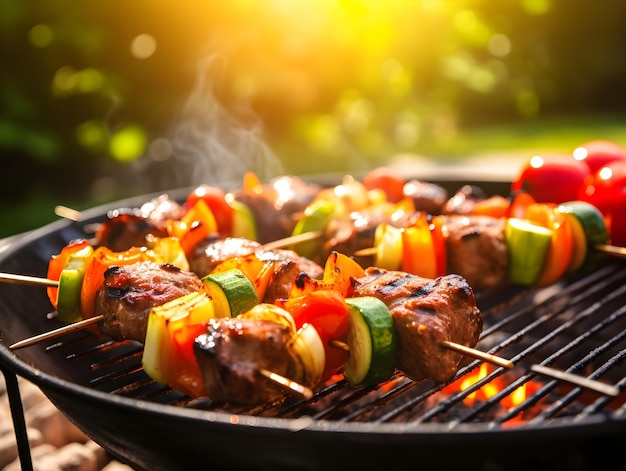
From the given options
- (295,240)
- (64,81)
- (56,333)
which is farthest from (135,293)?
(64,81)

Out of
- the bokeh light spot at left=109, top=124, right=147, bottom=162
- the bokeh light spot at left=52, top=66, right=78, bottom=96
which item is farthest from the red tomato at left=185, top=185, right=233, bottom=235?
the bokeh light spot at left=109, top=124, right=147, bottom=162

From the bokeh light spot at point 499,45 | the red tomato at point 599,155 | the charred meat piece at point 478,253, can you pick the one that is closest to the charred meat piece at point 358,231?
the charred meat piece at point 478,253

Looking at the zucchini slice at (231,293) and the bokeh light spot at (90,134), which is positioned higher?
the bokeh light spot at (90,134)

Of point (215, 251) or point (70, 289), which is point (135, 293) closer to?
point (70, 289)

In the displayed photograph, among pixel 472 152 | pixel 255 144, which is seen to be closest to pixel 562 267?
pixel 255 144

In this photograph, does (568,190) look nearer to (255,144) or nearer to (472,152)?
(255,144)

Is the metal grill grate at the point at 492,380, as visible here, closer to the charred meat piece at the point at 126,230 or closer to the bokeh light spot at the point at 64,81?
the charred meat piece at the point at 126,230
